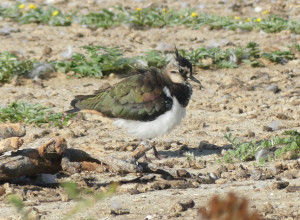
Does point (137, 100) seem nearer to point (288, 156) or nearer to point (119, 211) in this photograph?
point (288, 156)

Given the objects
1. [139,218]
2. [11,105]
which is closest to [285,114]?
[11,105]

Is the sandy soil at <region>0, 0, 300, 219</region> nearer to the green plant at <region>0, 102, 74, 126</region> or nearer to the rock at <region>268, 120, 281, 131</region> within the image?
the rock at <region>268, 120, 281, 131</region>

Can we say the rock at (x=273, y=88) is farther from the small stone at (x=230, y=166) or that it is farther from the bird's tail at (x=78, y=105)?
the small stone at (x=230, y=166)

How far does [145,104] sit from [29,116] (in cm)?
192

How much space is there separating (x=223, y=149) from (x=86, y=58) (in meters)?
4.27

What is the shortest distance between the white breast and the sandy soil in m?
0.31

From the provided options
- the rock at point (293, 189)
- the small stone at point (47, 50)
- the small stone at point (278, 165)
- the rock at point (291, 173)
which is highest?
the rock at point (293, 189)

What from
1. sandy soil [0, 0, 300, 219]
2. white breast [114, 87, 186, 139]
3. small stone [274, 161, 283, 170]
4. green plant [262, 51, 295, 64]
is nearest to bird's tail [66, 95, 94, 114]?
sandy soil [0, 0, 300, 219]

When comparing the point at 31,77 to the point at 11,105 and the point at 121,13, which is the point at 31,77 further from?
the point at 121,13

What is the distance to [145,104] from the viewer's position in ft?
22.2

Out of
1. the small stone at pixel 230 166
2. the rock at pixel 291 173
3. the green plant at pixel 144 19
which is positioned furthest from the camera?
the green plant at pixel 144 19

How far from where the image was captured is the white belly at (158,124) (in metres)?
6.72

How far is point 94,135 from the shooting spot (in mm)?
7656

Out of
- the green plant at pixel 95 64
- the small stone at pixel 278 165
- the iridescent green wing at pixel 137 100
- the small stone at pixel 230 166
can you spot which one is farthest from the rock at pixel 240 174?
the green plant at pixel 95 64
